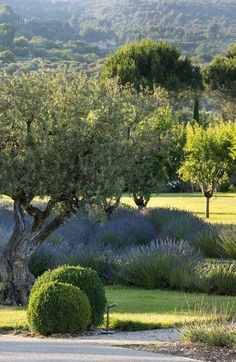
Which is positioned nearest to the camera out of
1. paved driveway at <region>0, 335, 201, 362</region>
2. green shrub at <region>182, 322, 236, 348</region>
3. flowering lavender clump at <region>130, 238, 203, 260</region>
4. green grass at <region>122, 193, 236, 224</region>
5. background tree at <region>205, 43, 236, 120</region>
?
paved driveway at <region>0, 335, 201, 362</region>

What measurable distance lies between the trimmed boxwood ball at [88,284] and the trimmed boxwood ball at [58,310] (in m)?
0.68

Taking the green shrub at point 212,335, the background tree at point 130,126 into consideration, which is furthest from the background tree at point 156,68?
the green shrub at point 212,335

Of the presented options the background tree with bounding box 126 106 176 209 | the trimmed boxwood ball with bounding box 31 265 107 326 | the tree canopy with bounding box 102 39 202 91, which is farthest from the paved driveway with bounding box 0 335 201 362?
the tree canopy with bounding box 102 39 202 91

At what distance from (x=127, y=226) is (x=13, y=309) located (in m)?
12.5

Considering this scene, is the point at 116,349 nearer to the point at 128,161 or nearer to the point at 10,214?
the point at 128,161

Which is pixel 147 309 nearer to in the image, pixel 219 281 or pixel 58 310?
pixel 219 281

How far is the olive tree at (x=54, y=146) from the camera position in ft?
59.3

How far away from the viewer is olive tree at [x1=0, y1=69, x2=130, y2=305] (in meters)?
18.1

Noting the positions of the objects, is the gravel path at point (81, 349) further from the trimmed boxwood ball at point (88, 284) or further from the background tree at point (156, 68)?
the background tree at point (156, 68)

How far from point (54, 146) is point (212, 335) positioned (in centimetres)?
727

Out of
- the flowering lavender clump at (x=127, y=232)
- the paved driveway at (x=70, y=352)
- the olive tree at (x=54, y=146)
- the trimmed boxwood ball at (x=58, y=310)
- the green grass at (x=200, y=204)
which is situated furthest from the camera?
the green grass at (x=200, y=204)

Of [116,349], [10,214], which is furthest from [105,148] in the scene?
[10,214]

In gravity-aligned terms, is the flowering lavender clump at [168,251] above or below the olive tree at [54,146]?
below

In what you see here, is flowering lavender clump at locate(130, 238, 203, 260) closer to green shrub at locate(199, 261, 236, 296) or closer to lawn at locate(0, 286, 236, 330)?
lawn at locate(0, 286, 236, 330)
